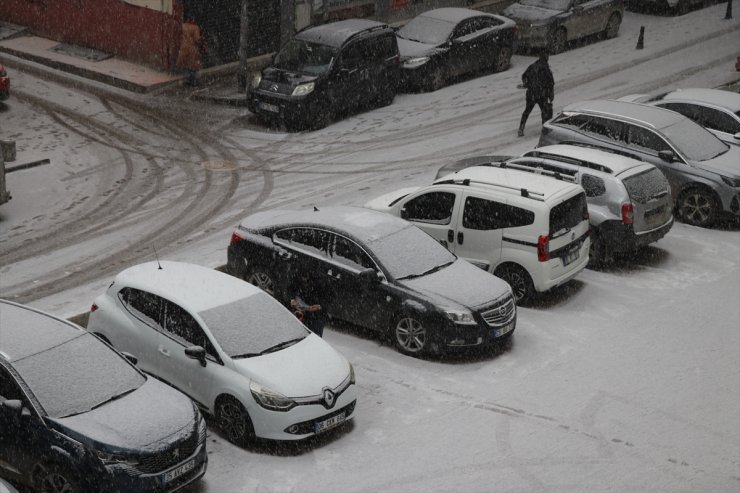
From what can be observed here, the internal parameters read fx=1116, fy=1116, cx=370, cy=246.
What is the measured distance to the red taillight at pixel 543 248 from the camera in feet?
47.5

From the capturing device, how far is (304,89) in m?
22.6

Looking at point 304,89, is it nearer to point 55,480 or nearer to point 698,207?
point 698,207

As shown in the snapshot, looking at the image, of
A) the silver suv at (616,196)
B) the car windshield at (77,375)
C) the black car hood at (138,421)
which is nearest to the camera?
the black car hood at (138,421)

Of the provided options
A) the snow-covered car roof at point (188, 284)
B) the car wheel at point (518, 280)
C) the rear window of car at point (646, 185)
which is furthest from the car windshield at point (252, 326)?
the rear window of car at point (646, 185)

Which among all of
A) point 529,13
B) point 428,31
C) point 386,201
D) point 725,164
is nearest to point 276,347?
point 386,201

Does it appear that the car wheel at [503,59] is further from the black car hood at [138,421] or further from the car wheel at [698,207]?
the black car hood at [138,421]

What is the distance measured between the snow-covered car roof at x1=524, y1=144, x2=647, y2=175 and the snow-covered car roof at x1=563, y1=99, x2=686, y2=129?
1.74 meters

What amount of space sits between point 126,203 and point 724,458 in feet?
36.8

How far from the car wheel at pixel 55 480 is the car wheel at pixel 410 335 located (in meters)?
4.79

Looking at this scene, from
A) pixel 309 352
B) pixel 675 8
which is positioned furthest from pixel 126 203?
pixel 675 8

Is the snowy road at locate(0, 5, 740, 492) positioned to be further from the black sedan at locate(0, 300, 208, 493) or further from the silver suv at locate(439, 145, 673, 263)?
the black sedan at locate(0, 300, 208, 493)

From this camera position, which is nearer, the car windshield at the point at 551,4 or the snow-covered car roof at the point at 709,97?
the snow-covered car roof at the point at 709,97

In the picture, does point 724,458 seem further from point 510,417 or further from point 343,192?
point 343,192

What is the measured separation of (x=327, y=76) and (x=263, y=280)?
30.8ft
